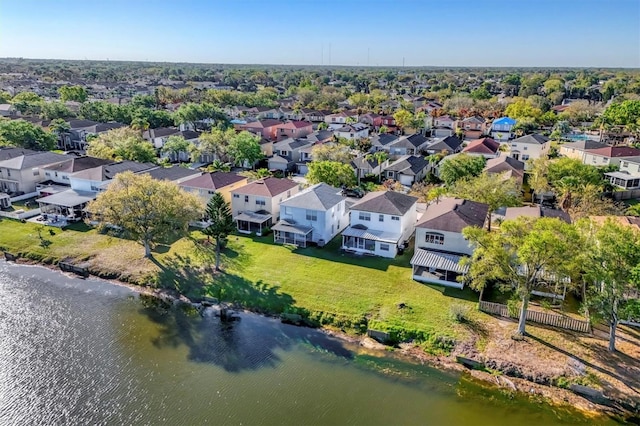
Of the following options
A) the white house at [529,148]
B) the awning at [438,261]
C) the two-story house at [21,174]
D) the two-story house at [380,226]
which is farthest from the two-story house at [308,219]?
the white house at [529,148]

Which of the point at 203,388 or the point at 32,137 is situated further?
the point at 32,137

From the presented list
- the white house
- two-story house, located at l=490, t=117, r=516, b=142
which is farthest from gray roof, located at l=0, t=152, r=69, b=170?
two-story house, located at l=490, t=117, r=516, b=142

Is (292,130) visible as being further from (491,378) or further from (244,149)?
(491,378)

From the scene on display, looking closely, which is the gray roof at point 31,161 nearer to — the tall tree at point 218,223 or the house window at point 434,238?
the tall tree at point 218,223

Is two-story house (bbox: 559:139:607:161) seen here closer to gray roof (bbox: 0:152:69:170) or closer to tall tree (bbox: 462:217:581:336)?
tall tree (bbox: 462:217:581:336)

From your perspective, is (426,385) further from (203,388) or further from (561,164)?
(561,164)

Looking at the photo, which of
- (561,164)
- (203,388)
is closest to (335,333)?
(203,388)

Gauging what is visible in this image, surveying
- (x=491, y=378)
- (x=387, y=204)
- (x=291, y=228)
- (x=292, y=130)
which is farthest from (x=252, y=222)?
(x=292, y=130)
